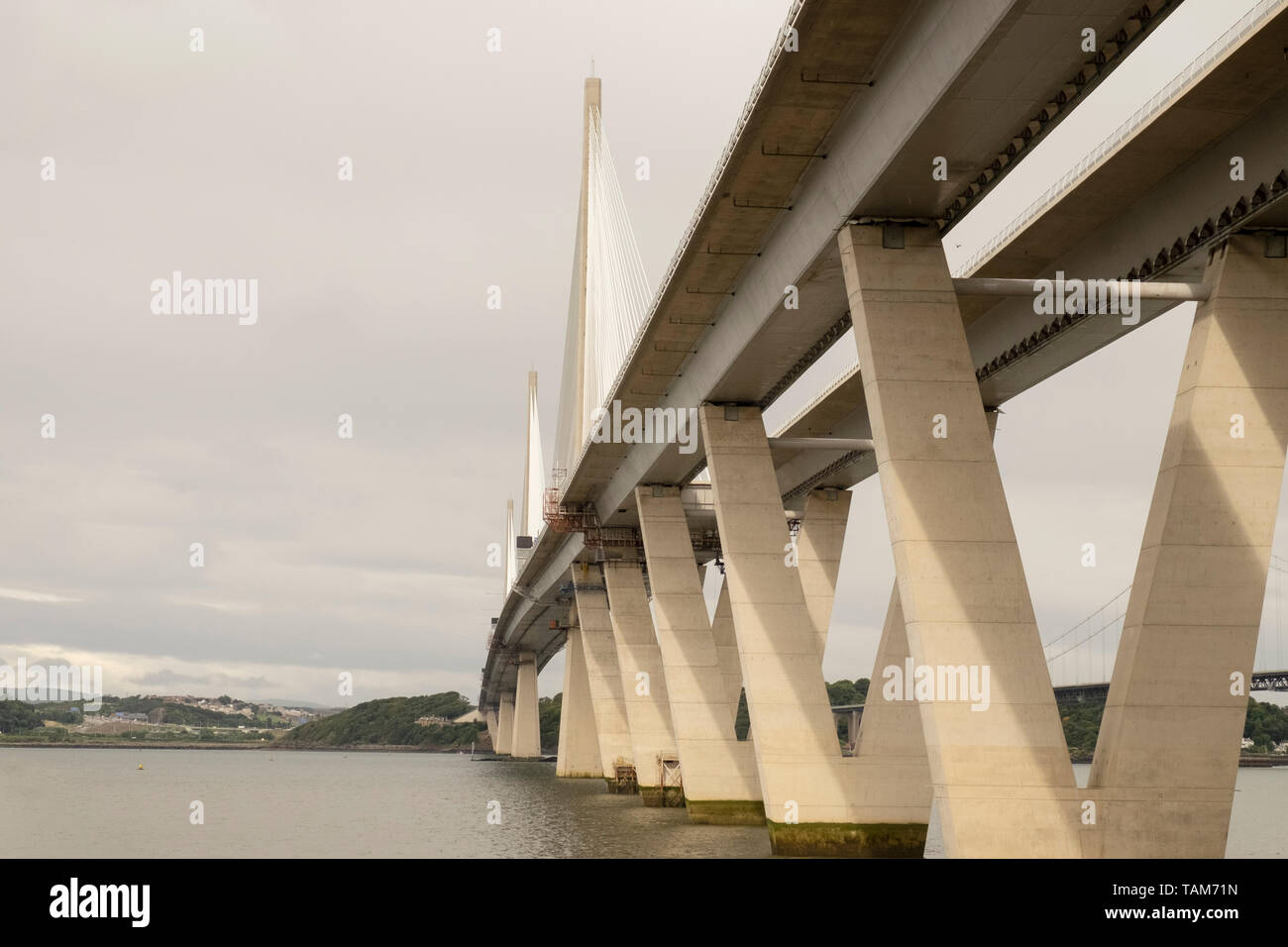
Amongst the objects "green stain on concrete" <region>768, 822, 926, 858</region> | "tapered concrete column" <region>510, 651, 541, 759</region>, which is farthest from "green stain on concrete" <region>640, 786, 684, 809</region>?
"tapered concrete column" <region>510, 651, 541, 759</region>

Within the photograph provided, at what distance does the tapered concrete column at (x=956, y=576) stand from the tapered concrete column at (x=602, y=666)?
151ft

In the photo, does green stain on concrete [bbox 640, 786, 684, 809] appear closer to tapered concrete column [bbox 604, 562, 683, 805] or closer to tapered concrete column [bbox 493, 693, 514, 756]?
tapered concrete column [bbox 604, 562, 683, 805]

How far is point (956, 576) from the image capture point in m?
21.4

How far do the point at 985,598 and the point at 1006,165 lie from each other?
6587 mm

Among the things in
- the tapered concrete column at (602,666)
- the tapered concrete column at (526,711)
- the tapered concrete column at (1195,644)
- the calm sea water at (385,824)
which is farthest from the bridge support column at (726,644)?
the tapered concrete column at (526,711)

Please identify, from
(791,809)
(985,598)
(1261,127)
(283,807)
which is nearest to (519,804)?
(283,807)

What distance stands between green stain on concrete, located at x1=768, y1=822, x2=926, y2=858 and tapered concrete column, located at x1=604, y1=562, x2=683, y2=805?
2249 cm

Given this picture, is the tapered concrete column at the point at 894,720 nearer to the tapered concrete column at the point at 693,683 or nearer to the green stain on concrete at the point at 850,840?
the green stain on concrete at the point at 850,840

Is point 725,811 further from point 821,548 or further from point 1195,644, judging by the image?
point 1195,644

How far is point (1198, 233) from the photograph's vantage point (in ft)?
71.0

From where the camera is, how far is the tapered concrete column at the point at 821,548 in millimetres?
48625

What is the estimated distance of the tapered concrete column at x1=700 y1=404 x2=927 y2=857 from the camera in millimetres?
31750

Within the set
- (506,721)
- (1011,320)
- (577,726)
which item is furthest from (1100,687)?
(506,721)
